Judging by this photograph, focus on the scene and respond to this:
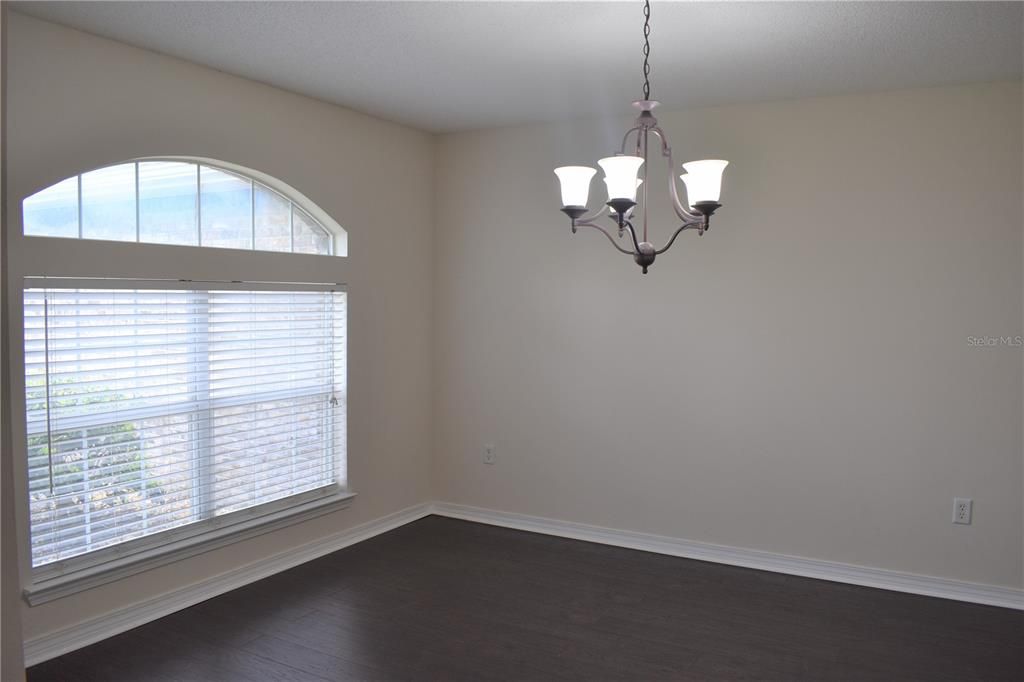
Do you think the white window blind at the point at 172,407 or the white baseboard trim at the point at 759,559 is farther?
the white baseboard trim at the point at 759,559

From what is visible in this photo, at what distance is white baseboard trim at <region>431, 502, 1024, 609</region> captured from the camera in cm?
371

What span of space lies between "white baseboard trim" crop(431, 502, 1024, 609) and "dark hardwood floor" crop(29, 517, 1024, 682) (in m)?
0.08

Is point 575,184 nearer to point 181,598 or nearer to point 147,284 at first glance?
point 147,284

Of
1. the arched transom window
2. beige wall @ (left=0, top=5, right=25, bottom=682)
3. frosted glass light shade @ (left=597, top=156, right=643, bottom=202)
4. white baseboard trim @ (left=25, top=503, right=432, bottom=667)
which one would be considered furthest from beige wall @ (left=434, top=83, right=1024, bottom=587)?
beige wall @ (left=0, top=5, right=25, bottom=682)

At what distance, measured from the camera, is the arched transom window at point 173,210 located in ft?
10.0

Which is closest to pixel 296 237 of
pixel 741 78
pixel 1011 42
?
pixel 741 78

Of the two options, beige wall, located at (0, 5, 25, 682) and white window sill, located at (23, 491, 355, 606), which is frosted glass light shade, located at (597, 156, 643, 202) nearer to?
beige wall, located at (0, 5, 25, 682)

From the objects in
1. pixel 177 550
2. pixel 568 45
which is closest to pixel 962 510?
pixel 568 45

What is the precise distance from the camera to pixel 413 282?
194 inches
